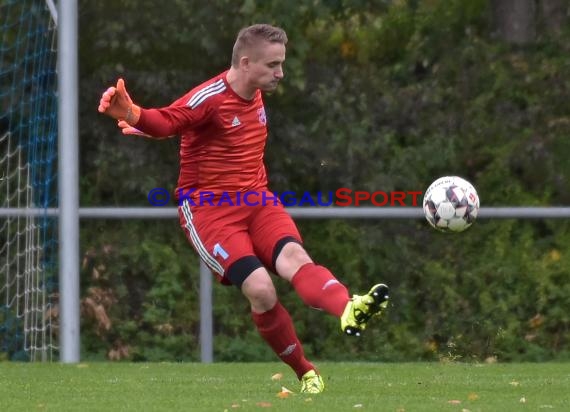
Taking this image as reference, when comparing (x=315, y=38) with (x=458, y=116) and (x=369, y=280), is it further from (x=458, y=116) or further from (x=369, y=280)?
(x=369, y=280)

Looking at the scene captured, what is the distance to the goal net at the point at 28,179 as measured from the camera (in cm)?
1006

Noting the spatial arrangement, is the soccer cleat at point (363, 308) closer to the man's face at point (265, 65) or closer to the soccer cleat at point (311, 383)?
the soccer cleat at point (311, 383)

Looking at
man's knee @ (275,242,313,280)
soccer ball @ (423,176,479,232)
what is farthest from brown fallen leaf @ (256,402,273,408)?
soccer ball @ (423,176,479,232)

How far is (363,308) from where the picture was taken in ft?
19.6

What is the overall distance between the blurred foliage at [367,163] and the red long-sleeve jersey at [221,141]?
4.12m

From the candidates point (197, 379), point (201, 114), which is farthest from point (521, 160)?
point (201, 114)

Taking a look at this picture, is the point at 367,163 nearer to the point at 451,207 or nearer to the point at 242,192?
the point at 451,207

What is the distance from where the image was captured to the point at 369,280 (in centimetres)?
1148

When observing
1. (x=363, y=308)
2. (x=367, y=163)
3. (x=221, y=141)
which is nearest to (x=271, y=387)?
(x=221, y=141)

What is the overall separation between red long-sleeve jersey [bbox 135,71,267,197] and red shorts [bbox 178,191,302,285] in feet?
0.34

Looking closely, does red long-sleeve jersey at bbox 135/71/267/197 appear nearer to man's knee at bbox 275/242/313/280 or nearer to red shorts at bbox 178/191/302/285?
red shorts at bbox 178/191/302/285

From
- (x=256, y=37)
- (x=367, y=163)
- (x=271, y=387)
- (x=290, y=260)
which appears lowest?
(x=271, y=387)

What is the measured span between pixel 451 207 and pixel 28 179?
3.97 m

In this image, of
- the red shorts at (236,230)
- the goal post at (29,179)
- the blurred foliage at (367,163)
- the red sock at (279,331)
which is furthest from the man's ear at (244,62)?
the blurred foliage at (367,163)
